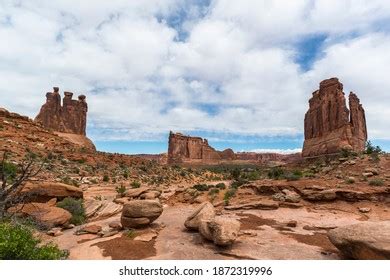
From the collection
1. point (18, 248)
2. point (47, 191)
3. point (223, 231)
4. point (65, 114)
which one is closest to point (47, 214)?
point (47, 191)

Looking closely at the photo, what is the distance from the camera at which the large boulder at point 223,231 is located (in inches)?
360

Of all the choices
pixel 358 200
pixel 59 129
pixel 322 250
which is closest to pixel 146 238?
pixel 322 250

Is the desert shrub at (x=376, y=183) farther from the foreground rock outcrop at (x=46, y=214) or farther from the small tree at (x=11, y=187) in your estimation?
the small tree at (x=11, y=187)

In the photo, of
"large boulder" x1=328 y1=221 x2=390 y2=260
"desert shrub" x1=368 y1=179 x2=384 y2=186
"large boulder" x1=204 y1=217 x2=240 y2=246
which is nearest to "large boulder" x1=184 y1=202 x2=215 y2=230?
"large boulder" x1=204 y1=217 x2=240 y2=246

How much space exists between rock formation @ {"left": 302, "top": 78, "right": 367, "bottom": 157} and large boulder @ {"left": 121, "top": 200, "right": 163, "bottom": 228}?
48.6m

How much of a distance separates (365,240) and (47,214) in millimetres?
12816

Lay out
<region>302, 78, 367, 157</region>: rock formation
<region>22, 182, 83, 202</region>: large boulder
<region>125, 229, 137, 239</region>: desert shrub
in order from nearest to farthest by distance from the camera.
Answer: <region>125, 229, 137, 239</region>: desert shrub < <region>22, 182, 83, 202</region>: large boulder < <region>302, 78, 367, 157</region>: rock formation

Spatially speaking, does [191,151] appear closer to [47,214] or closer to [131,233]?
[47,214]

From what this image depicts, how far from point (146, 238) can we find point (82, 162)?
29.0 metres

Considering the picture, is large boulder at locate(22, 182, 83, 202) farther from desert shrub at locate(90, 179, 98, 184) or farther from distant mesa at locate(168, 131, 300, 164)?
distant mesa at locate(168, 131, 300, 164)

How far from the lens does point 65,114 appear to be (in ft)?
296

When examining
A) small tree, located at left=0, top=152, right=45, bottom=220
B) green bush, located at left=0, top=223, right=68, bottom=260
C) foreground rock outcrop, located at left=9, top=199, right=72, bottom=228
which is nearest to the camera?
green bush, located at left=0, top=223, right=68, bottom=260

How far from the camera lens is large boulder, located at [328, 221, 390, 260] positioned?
263 inches

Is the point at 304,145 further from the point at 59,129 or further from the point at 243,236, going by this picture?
the point at 59,129
